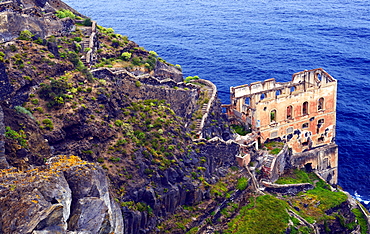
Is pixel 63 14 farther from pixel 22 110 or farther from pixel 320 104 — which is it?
pixel 320 104

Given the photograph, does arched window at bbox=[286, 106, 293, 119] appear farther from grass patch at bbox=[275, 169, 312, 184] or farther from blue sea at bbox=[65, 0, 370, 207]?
blue sea at bbox=[65, 0, 370, 207]

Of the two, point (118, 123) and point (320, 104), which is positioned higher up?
point (118, 123)

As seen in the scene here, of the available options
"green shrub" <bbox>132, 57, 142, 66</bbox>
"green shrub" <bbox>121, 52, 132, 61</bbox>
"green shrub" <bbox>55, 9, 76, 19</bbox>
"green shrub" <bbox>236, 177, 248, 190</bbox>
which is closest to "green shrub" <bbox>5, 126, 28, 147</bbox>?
"green shrub" <bbox>236, 177, 248, 190</bbox>

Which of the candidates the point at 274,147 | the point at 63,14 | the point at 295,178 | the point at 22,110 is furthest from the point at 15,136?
the point at 295,178

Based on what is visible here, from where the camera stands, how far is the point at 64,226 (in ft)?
113

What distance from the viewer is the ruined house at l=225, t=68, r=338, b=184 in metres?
84.9

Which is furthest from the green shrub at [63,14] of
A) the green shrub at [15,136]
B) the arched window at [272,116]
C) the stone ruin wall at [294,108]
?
the arched window at [272,116]

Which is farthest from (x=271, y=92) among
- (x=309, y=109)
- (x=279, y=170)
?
(x=279, y=170)

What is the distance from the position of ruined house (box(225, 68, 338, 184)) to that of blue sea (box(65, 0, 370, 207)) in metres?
9.56

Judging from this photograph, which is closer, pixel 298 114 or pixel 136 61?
pixel 136 61

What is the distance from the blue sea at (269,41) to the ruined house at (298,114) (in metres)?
9.56

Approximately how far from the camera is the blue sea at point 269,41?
11019 centimetres

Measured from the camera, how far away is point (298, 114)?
288 ft

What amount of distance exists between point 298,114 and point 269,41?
60.0 meters
